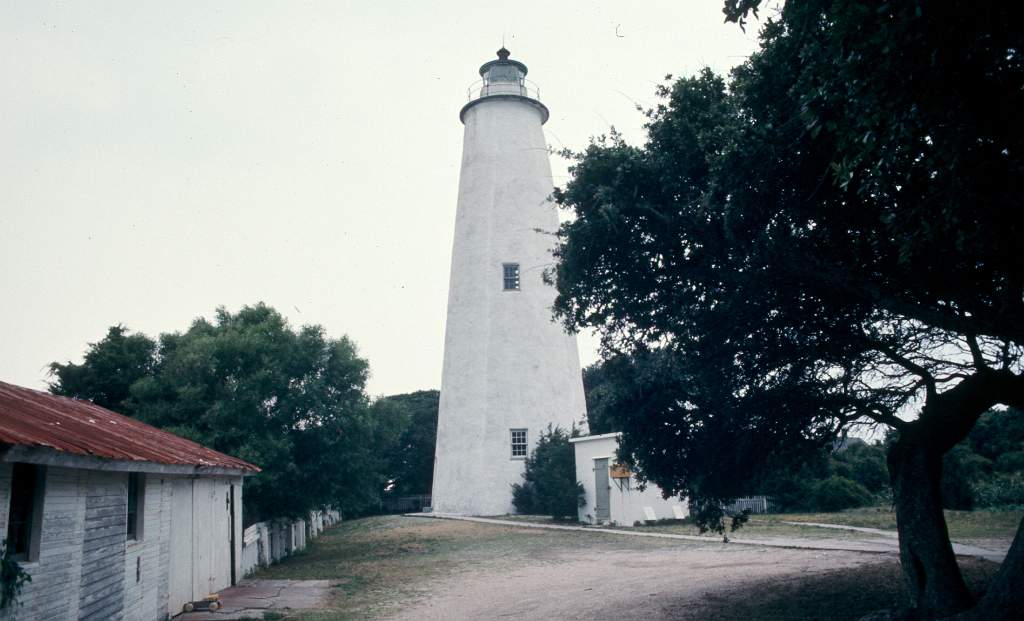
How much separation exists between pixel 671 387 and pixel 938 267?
13.7 ft

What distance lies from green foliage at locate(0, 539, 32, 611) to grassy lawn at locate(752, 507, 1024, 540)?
60.7ft

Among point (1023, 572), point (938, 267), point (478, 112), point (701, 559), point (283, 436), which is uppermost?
point (478, 112)

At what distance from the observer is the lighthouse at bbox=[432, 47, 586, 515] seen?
112ft

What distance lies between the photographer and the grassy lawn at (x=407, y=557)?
13445 mm

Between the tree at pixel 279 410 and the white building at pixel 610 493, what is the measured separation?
9.98m

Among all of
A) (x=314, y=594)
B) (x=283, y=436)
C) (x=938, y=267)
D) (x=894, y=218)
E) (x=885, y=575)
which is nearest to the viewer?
(x=894, y=218)

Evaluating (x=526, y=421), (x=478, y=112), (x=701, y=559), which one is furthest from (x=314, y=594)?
(x=478, y=112)

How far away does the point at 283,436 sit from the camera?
19.9 m

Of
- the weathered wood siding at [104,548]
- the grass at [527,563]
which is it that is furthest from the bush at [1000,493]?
the weathered wood siding at [104,548]

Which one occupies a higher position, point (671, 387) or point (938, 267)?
point (938, 267)

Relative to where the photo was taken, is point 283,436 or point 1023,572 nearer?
point 1023,572

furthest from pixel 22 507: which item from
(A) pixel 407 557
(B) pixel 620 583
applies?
(A) pixel 407 557

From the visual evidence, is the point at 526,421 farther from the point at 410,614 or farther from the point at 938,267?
the point at 938,267

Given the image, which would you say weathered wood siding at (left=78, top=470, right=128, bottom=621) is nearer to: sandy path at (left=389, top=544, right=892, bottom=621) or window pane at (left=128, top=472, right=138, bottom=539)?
window pane at (left=128, top=472, right=138, bottom=539)
